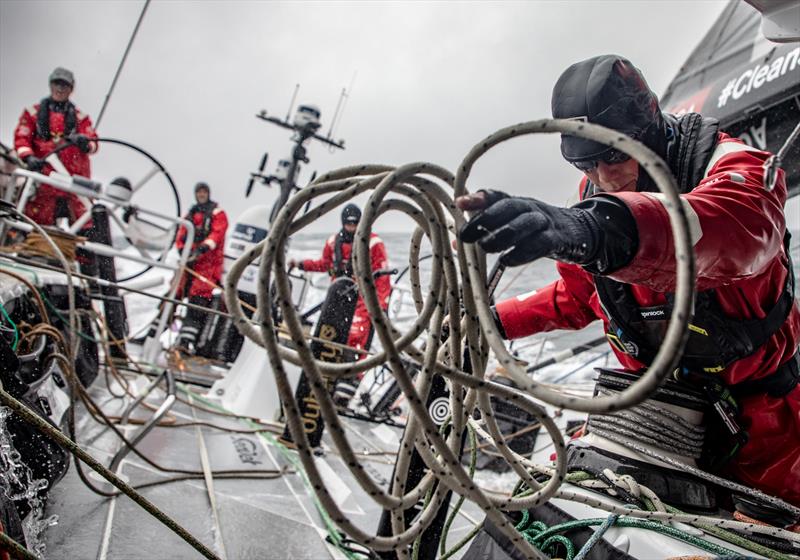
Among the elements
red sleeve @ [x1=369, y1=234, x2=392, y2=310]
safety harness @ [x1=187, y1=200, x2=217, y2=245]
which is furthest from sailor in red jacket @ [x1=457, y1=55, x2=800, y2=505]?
safety harness @ [x1=187, y1=200, x2=217, y2=245]

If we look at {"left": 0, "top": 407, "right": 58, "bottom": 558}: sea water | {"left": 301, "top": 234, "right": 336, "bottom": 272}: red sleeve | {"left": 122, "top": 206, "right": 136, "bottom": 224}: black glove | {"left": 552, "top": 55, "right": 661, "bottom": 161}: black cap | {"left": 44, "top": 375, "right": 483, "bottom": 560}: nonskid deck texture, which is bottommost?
{"left": 44, "top": 375, "right": 483, "bottom": 560}: nonskid deck texture

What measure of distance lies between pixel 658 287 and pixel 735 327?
0.57 metres

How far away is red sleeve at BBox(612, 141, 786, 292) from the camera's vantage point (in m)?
0.89

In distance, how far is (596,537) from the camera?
3.90ft

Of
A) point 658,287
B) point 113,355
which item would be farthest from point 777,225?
point 113,355

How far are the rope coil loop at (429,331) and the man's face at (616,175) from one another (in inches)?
22.6

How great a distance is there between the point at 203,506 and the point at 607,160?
196 cm

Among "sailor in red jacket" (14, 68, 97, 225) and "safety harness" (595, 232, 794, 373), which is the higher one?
"sailor in red jacket" (14, 68, 97, 225)

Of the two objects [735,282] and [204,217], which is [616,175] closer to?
[735,282]

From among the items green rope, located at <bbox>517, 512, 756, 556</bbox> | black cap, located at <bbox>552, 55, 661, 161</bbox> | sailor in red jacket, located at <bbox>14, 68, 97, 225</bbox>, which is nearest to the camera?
green rope, located at <bbox>517, 512, 756, 556</bbox>

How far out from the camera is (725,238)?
962 mm

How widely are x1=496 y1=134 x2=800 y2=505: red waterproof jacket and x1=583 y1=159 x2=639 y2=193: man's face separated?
0.20 m

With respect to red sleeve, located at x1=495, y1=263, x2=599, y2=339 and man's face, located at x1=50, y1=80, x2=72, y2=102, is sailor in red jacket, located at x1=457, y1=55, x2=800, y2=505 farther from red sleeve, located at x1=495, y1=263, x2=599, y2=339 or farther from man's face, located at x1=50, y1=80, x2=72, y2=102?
man's face, located at x1=50, y1=80, x2=72, y2=102

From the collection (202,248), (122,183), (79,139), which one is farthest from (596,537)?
(202,248)
